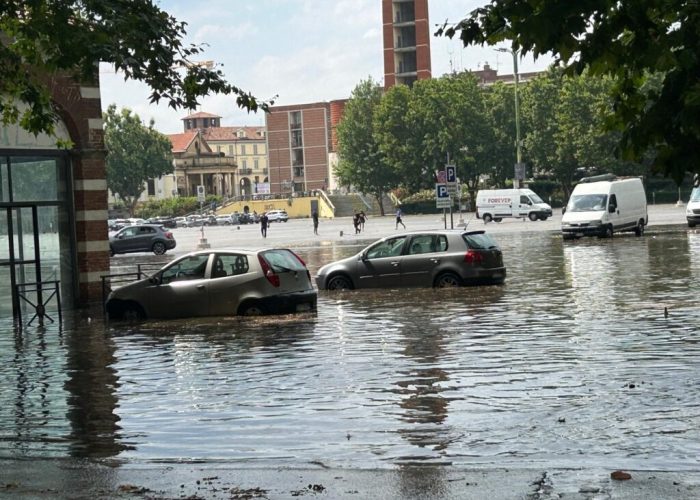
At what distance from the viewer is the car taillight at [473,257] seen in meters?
27.7

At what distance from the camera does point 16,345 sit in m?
20.5

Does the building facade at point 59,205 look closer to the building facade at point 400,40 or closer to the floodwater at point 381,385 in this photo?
the floodwater at point 381,385

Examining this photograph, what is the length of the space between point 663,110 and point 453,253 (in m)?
20.0

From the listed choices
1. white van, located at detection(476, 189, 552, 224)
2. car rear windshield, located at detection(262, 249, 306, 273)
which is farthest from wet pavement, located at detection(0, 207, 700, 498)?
white van, located at detection(476, 189, 552, 224)

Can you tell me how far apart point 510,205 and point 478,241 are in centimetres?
5351

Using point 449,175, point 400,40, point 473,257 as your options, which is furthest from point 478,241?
point 400,40

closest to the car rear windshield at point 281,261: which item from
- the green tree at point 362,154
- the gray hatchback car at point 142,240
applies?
the gray hatchback car at point 142,240

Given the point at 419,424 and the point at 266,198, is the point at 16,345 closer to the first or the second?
the point at 419,424

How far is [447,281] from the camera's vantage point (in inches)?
1104

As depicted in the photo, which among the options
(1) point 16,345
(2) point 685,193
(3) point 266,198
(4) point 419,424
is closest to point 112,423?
(4) point 419,424

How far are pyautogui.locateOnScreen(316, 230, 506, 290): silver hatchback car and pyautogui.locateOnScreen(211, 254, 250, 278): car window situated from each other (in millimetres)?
6554

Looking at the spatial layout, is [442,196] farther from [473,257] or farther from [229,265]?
[229,265]

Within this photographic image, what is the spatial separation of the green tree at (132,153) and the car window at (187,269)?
458 feet

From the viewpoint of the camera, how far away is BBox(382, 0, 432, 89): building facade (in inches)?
5925
